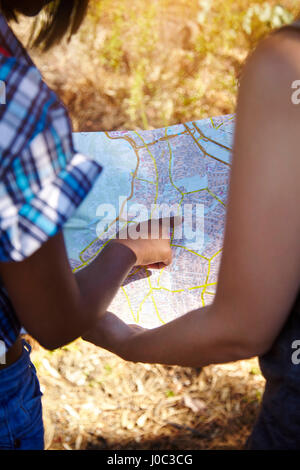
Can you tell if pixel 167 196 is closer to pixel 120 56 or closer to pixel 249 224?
pixel 249 224

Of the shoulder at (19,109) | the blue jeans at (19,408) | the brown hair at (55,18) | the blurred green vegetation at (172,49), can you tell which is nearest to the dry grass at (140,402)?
the blue jeans at (19,408)

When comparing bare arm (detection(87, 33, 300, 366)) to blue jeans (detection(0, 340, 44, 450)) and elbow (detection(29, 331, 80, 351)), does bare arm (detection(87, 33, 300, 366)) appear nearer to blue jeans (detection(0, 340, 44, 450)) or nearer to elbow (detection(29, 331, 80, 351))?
elbow (detection(29, 331, 80, 351))

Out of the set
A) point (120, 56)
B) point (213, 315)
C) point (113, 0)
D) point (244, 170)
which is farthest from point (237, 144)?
point (113, 0)

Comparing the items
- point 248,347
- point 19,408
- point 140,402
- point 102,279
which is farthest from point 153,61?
point 248,347

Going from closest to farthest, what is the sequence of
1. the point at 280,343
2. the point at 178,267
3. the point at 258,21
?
the point at 280,343 < the point at 178,267 < the point at 258,21

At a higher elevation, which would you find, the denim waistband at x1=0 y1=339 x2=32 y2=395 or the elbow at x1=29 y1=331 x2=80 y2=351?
the elbow at x1=29 y1=331 x2=80 y2=351

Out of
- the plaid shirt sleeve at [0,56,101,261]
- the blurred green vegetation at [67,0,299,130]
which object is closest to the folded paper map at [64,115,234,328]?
the plaid shirt sleeve at [0,56,101,261]
